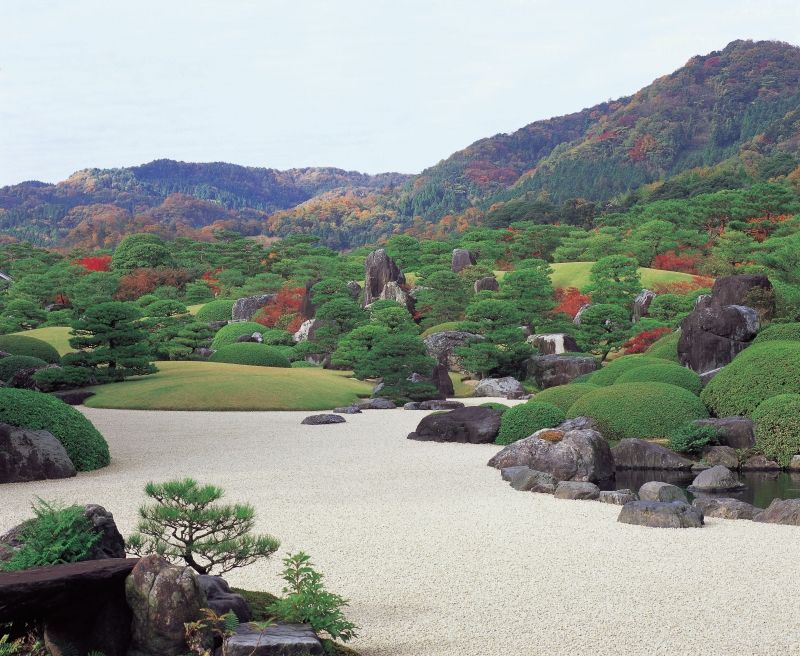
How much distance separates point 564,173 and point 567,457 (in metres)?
87.3

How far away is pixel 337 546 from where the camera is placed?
691cm

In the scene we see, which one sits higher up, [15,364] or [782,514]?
[15,364]

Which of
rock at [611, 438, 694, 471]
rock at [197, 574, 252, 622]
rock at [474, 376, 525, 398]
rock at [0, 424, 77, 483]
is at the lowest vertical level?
rock at [474, 376, 525, 398]

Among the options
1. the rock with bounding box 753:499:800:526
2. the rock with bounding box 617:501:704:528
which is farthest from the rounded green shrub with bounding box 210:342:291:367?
the rock with bounding box 753:499:800:526

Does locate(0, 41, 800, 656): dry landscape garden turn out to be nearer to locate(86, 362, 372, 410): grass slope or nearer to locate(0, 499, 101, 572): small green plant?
locate(0, 499, 101, 572): small green plant

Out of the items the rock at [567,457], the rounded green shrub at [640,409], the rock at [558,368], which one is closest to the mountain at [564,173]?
the rock at [558,368]

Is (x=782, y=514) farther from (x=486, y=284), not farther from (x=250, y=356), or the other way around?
(x=486, y=284)

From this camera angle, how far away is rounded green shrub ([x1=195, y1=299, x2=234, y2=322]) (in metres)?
41.8

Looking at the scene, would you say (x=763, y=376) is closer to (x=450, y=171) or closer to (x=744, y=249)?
(x=744, y=249)

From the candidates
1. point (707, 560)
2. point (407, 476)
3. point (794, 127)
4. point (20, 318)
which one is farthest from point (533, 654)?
point (794, 127)

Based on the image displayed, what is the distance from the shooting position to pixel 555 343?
28250 mm

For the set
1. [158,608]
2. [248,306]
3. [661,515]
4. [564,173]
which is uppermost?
[564,173]

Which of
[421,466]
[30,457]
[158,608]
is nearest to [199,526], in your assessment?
[158,608]

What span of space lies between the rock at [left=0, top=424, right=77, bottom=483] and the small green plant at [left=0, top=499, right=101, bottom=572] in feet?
20.2
